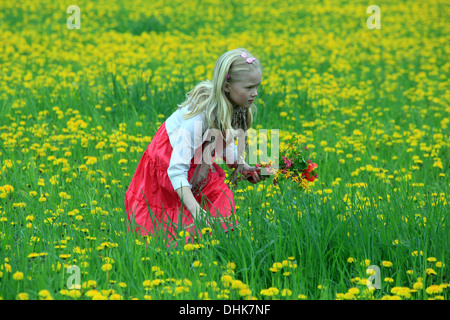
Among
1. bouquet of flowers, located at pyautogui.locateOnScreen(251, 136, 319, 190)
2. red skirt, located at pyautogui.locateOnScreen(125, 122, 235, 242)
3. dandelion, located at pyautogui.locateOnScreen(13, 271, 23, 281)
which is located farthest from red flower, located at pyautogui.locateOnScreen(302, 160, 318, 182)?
dandelion, located at pyautogui.locateOnScreen(13, 271, 23, 281)

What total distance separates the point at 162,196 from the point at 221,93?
2.42 feet

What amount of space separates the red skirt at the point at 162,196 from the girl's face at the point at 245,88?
484 mm

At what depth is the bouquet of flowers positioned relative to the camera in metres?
3.51

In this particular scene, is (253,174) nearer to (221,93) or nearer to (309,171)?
(309,171)

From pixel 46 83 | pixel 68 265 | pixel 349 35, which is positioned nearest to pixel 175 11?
pixel 349 35

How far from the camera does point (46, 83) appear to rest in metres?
6.57

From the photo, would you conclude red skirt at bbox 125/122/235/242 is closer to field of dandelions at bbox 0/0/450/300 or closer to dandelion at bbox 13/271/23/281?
field of dandelions at bbox 0/0/450/300

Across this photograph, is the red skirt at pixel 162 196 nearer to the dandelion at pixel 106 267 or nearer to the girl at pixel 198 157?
the girl at pixel 198 157

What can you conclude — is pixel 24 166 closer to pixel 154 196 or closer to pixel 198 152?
pixel 154 196

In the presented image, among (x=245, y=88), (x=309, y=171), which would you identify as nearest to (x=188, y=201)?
(x=245, y=88)

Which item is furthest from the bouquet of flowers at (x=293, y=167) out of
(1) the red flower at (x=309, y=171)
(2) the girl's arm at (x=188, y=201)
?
(2) the girl's arm at (x=188, y=201)

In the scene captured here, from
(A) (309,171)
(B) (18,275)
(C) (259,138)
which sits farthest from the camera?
(C) (259,138)

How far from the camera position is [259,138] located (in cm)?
522

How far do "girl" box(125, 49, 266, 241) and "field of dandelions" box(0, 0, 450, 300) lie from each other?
16cm
